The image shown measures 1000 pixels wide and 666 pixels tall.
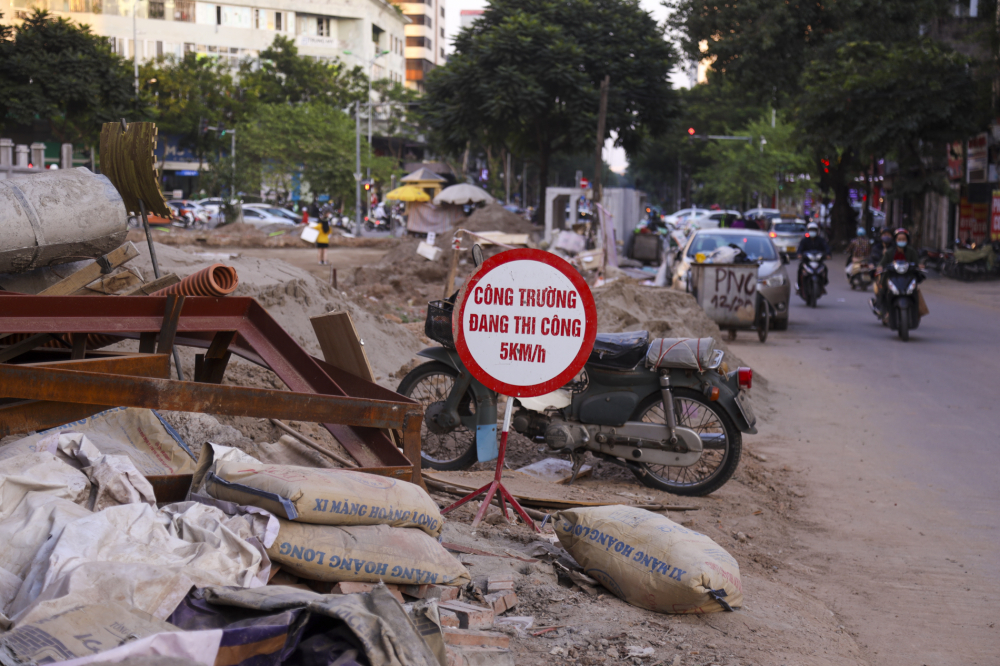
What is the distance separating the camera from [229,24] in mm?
75938

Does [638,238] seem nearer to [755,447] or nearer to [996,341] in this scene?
[996,341]

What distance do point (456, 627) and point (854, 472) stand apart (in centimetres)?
471

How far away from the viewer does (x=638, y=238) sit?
30.7m

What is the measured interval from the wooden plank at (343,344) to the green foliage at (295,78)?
6004cm

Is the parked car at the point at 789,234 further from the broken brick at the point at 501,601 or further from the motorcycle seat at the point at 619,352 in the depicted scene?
the broken brick at the point at 501,601

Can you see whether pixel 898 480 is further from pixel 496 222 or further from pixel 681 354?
pixel 496 222

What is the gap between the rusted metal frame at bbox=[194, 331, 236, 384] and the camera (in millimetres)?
4691

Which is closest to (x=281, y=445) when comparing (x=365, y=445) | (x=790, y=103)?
(x=365, y=445)

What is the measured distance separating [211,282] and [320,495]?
149 cm

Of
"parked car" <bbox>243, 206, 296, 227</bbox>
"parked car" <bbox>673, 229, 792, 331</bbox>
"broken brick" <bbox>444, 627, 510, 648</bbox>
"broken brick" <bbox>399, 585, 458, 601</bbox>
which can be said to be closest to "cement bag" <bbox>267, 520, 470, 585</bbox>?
"broken brick" <bbox>399, 585, 458, 601</bbox>

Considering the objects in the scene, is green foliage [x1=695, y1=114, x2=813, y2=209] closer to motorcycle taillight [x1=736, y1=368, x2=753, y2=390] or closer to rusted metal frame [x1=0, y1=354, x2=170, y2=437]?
motorcycle taillight [x1=736, y1=368, x2=753, y2=390]

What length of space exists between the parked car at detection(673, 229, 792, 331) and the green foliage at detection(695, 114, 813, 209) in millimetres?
48348

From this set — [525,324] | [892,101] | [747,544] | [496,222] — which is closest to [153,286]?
[525,324]

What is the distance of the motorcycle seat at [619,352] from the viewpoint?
6160 millimetres
